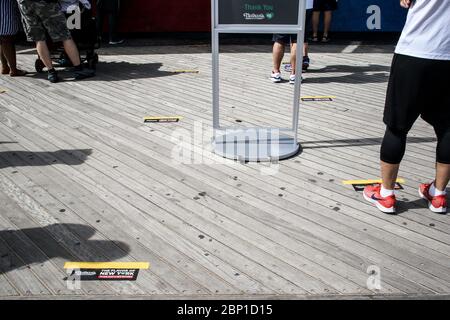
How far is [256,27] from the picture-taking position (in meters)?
3.65

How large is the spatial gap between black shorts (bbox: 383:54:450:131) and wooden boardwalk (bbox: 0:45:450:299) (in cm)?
74

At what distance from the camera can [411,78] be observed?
264 cm

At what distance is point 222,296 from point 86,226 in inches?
47.2

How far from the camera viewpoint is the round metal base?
3.95 m

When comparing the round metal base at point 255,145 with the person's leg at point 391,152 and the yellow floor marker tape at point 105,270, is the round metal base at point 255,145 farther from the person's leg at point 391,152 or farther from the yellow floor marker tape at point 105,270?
the yellow floor marker tape at point 105,270

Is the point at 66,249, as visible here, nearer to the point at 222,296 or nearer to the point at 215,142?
the point at 222,296

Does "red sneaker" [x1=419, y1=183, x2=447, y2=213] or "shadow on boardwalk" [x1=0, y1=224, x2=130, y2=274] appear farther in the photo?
"red sneaker" [x1=419, y1=183, x2=447, y2=213]

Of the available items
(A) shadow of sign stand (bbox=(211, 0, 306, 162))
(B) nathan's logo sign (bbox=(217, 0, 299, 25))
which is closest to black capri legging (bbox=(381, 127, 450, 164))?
(A) shadow of sign stand (bbox=(211, 0, 306, 162))

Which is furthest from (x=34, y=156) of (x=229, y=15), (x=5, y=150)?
(x=229, y=15)

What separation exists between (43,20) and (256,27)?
12.9 feet

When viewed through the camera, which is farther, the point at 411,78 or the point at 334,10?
the point at 334,10

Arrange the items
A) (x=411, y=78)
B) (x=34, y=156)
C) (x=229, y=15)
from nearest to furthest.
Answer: (x=411, y=78)
(x=229, y=15)
(x=34, y=156)

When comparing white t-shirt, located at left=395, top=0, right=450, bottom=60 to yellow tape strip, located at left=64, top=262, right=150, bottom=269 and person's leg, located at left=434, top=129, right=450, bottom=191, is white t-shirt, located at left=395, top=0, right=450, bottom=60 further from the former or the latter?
yellow tape strip, located at left=64, top=262, right=150, bottom=269

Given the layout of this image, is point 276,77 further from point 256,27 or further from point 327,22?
point 327,22
